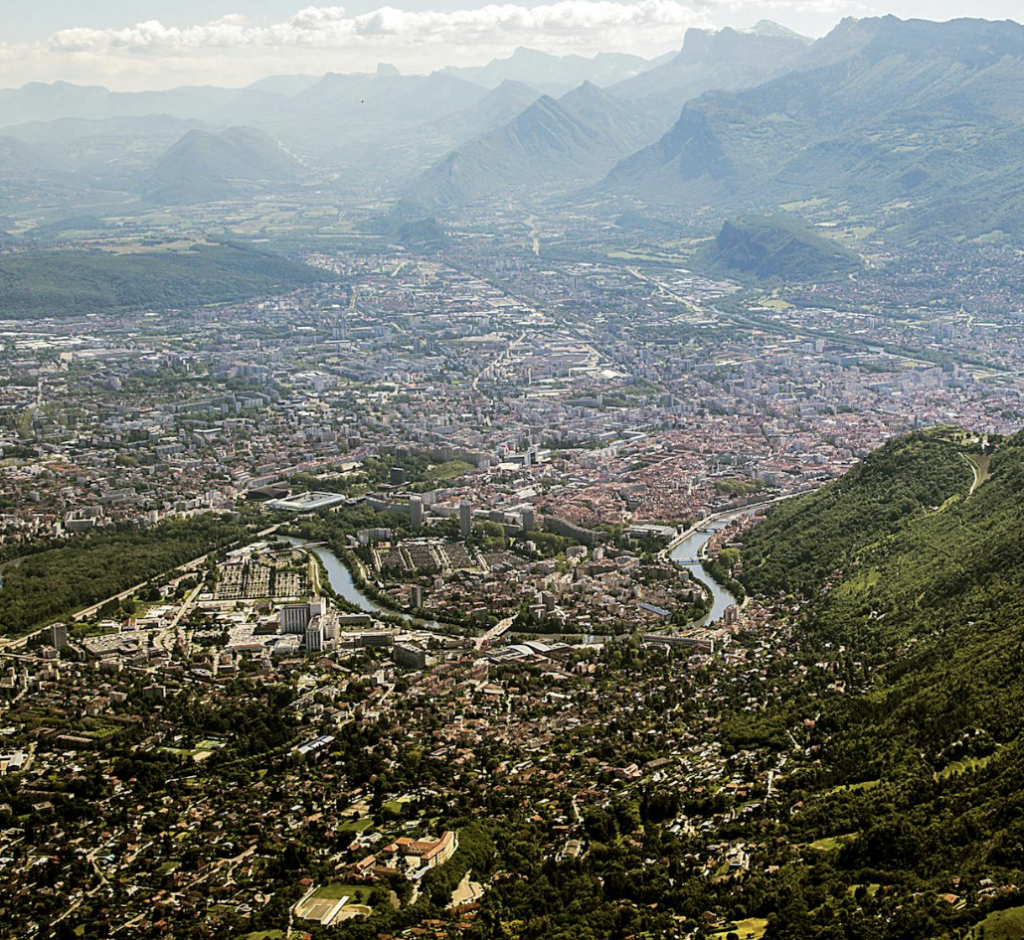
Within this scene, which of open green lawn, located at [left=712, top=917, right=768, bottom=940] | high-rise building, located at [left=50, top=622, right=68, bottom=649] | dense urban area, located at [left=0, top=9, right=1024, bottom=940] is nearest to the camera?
open green lawn, located at [left=712, top=917, right=768, bottom=940]

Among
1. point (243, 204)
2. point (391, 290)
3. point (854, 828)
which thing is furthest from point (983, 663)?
point (243, 204)

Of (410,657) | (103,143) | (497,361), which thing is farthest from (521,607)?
(103,143)

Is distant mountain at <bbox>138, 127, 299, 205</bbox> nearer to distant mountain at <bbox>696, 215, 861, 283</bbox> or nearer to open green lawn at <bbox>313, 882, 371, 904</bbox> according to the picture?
distant mountain at <bbox>696, 215, 861, 283</bbox>

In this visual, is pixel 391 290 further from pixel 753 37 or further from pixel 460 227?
→ pixel 753 37

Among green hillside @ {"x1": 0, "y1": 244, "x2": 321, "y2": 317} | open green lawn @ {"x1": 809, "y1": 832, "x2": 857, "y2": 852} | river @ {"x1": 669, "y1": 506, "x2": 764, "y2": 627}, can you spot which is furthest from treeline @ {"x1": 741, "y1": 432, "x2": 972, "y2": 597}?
green hillside @ {"x1": 0, "y1": 244, "x2": 321, "y2": 317}

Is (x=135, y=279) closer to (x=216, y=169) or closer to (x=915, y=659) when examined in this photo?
(x=915, y=659)

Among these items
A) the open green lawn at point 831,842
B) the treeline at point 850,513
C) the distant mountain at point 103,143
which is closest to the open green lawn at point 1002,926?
the open green lawn at point 831,842
